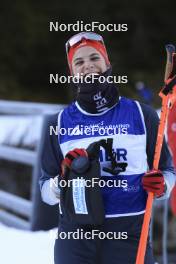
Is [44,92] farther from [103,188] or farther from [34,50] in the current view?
[103,188]

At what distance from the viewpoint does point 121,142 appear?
2281 mm

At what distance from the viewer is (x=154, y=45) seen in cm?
1587

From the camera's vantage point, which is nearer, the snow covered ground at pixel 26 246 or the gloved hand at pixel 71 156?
the gloved hand at pixel 71 156

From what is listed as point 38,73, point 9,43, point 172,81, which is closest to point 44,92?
point 38,73

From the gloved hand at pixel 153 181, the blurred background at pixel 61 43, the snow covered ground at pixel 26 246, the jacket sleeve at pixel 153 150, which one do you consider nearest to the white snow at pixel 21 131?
the snow covered ground at pixel 26 246

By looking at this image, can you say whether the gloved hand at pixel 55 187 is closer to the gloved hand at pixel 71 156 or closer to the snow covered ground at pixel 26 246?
the gloved hand at pixel 71 156

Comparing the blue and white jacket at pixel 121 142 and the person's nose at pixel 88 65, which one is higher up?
the person's nose at pixel 88 65

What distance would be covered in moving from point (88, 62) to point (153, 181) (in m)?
0.54

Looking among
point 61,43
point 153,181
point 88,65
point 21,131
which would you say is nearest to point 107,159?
point 153,181

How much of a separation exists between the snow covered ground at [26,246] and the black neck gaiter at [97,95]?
1.72 meters

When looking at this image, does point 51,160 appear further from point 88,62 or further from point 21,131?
point 21,131

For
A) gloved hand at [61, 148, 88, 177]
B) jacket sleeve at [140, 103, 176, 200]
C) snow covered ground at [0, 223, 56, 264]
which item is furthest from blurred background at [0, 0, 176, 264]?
gloved hand at [61, 148, 88, 177]

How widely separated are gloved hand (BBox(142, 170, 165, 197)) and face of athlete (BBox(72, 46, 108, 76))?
45cm

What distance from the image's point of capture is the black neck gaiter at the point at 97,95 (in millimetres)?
2324
